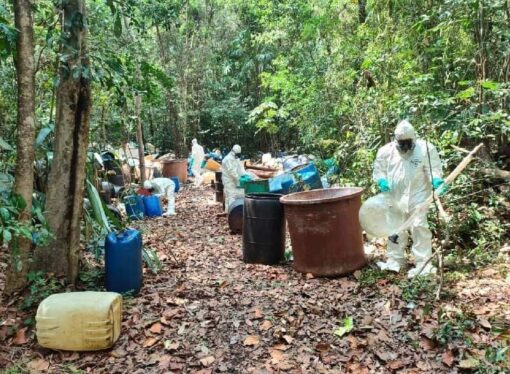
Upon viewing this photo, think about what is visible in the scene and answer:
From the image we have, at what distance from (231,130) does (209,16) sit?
15.8ft

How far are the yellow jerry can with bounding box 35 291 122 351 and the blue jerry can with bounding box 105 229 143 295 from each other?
799 mm

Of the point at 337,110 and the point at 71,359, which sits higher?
the point at 337,110

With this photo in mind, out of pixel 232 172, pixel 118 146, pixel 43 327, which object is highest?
pixel 118 146

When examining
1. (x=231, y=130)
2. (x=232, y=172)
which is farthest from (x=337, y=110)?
(x=231, y=130)

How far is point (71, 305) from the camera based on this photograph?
3.25 metres

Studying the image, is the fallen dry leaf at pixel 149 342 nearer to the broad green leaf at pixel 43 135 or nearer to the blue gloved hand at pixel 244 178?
the broad green leaf at pixel 43 135

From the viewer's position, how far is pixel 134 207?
8609mm

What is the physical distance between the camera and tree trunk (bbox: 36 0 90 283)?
3.88m

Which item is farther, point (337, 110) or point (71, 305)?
point (337, 110)

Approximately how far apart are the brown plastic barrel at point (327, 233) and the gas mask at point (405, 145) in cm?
68

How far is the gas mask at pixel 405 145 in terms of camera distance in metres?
4.65

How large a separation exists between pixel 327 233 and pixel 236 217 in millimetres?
2657

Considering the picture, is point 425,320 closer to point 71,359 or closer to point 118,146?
point 71,359

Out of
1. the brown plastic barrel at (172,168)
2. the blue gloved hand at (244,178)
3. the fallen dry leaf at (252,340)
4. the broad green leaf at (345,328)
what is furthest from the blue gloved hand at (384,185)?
the brown plastic barrel at (172,168)
